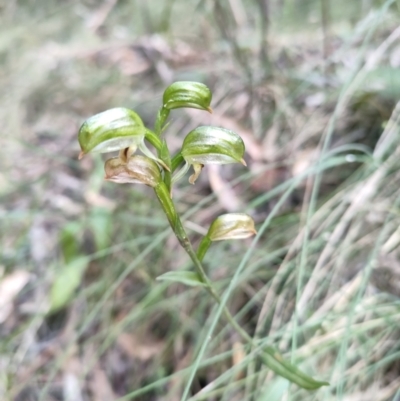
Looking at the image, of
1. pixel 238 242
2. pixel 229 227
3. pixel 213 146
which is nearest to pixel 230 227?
pixel 229 227

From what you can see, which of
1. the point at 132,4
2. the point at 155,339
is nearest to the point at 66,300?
the point at 155,339

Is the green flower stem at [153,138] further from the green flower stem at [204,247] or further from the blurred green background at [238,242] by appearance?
the blurred green background at [238,242]

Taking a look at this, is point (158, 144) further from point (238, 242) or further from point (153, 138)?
point (238, 242)

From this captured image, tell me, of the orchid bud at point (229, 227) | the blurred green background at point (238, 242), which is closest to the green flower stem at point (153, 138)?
the orchid bud at point (229, 227)

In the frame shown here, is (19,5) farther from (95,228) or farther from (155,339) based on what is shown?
(155,339)

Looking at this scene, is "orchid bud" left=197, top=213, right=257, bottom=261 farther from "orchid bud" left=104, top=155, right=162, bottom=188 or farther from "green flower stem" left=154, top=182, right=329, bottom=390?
"orchid bud" left=104, top=155, right=162, bottom=188

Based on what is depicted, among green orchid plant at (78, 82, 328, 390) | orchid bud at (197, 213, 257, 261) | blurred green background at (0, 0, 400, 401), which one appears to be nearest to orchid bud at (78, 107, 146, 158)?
green orchid plant at (78, 82, 328, 390)

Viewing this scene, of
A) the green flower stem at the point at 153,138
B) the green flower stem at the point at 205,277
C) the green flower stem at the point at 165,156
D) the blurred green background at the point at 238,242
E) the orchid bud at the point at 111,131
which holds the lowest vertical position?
the blurred green background at the point at 238,242
